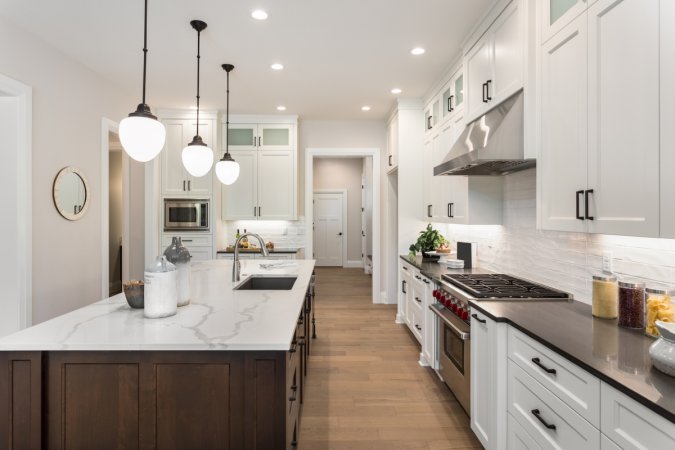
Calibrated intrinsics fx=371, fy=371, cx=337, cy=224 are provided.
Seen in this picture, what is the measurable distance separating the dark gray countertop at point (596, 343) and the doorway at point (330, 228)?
7983mm

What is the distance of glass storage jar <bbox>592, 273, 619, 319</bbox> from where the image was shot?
171 centimetres

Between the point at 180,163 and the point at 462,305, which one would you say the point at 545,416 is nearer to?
the point at 462,305

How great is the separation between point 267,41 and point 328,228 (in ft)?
23.4

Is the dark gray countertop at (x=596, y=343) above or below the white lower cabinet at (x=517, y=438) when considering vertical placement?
above

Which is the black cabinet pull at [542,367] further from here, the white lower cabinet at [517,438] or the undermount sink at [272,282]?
the undermount sink at [272,282]

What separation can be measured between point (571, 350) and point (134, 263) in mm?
5689

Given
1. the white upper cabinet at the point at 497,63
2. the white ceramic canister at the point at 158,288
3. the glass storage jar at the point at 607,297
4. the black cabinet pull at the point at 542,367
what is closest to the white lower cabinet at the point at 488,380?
the black cabinet pull at the point at 542,367

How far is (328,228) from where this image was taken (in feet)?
32.9

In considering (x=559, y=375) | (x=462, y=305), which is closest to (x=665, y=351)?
(x=559, y=375)

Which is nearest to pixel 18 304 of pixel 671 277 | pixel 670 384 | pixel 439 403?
pixel 439 403

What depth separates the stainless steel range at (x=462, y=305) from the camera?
7.21 ft

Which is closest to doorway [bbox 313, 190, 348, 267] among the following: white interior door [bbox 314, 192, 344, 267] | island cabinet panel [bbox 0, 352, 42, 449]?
white interior door [bbox 314, 192, 344, 267]

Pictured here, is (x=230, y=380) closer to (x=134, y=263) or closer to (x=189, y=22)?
(x=189, y=22)

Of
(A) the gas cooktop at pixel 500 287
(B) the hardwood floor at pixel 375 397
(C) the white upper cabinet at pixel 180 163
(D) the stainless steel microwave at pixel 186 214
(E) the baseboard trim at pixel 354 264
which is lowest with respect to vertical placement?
(B) the hardwood floor at pixel 375 397
